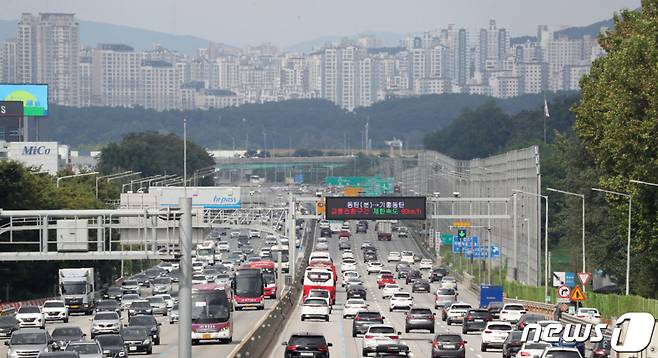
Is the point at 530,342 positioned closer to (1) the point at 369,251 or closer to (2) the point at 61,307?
(2) the point at 61,307

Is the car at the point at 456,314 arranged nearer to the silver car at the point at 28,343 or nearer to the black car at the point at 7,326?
the black car at the point at 7,326

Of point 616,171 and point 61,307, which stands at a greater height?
point 616,171

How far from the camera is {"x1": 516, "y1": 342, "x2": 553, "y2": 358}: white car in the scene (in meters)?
58.2

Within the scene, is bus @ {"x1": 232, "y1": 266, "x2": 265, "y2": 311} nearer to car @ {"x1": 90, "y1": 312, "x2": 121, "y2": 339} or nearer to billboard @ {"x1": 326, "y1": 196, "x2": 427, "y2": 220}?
billboard @ {"x1": 326, "y1": 196, "x2": 427, "y2": 220}

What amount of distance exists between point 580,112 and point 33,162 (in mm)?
89627

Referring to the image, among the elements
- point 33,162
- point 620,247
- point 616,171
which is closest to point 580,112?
point 616,171

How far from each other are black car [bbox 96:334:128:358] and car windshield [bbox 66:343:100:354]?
6.50ft

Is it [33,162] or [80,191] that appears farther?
[33,162]

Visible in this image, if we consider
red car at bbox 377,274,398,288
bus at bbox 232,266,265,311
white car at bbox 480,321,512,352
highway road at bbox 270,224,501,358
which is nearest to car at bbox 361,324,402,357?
highway road at bbox 270,224,501,358

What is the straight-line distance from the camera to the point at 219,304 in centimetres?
7412

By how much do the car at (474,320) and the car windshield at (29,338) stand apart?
25.6m

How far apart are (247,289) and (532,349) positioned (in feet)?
170

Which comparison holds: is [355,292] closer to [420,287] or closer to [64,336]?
[420,287]

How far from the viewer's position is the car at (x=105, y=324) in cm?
7650
